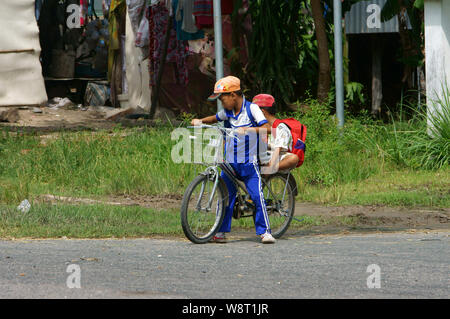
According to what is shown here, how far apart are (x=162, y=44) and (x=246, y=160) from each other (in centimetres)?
1155

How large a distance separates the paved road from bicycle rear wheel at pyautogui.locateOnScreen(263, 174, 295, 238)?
330 millimetres

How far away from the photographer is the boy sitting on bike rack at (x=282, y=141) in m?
8.29

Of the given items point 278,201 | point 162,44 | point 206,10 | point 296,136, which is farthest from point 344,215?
point 162,44

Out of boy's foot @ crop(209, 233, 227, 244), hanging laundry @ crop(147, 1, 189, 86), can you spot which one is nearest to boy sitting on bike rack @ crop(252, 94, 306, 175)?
boy's foot @ crop(209, 233, 227, 244)

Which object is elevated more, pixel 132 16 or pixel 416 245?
pixel 132 16

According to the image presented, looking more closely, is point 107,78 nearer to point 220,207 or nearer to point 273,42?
point 273,42

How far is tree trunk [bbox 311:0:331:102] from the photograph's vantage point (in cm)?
1590

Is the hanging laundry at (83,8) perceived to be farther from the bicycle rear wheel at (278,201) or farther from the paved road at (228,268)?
the paved road at (228,268)

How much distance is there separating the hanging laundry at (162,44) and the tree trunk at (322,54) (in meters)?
3.98

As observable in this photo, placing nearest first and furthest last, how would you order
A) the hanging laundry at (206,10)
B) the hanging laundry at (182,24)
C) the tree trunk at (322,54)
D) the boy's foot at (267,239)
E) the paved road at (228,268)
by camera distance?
1. the paved road at (228,268)
2. the boy's foot at (267,239)
3. the tree trunk at (322,54)
4. the hanging laundry at (206,10)
5. the hanging laundry at (182,24)

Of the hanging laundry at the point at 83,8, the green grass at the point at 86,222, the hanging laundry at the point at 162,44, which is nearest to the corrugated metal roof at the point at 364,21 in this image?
the hanging laundry at the point at 162,44
